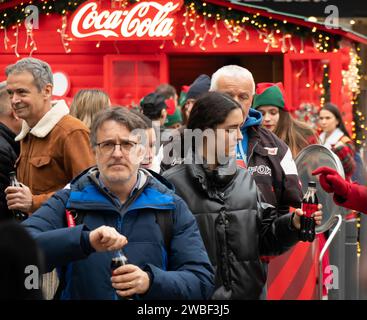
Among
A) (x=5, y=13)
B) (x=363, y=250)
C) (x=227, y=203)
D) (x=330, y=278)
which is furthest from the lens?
(x=5, y=13)

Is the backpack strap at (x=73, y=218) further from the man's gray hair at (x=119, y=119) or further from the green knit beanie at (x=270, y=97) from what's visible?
the green knit beanie at (x=270, y=97)

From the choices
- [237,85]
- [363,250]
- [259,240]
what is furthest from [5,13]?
[259,240]

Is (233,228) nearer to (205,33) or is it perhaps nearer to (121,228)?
(121,228)

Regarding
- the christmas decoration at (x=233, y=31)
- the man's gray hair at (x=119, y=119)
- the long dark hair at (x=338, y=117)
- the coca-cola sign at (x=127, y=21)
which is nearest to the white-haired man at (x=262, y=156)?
the man's gray hair at (x=119, y=119)

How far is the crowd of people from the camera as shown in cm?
369

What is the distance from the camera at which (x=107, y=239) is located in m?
3.41

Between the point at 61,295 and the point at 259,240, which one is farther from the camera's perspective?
the point at 259,240

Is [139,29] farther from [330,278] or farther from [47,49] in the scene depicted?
[330,278]

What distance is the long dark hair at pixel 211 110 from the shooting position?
452cm

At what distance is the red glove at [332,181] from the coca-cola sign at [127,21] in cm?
994

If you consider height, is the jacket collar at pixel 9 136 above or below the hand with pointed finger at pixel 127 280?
above

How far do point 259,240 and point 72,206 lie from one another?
40.9 inches

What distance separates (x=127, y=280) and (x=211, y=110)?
1.30 meters

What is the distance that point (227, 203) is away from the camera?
4.35 metres
